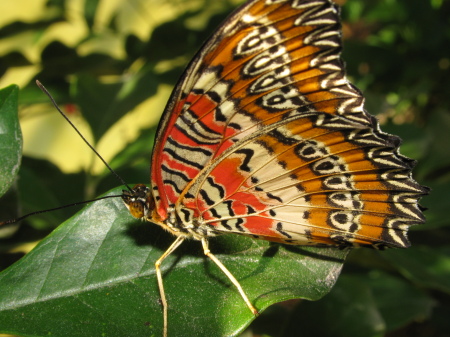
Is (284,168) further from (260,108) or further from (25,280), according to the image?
(25,280)

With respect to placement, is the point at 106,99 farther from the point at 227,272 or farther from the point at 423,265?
the point at 423,265

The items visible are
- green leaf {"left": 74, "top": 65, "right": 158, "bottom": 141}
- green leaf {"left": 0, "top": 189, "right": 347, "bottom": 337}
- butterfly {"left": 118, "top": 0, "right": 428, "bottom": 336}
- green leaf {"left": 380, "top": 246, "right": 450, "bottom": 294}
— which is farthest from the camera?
green leaf {"left": 74, "top": 65, "right": 158, "bottom": 141}

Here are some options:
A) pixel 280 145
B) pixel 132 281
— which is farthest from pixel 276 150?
pixel 132 281

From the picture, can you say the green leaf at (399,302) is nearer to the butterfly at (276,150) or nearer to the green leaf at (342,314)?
the green leaf at (342,314)

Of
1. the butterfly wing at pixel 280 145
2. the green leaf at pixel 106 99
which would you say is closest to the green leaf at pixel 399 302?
the butterfly wing at pixel 280 145

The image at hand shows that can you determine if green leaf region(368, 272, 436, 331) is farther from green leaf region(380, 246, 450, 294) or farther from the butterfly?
the butterfly

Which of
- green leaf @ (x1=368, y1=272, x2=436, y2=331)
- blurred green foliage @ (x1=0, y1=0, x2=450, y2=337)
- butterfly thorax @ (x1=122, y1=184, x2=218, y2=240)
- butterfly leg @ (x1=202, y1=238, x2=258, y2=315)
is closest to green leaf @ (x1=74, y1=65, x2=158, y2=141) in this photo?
blurred green foliage @ (x1=0, y1=0, x2=450, y2=337)

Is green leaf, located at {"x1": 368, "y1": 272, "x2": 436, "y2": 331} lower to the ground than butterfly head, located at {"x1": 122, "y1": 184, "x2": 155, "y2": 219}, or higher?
lower
